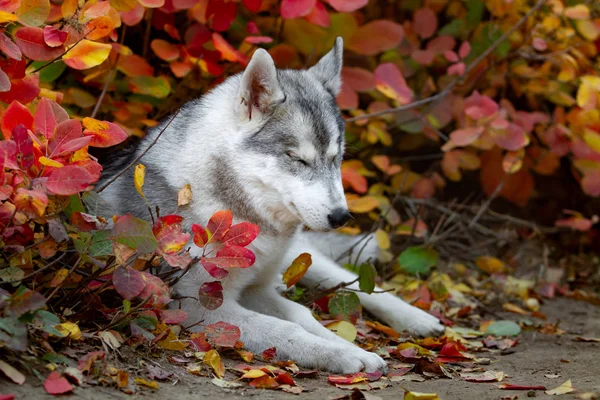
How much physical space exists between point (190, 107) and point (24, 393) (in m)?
1.77

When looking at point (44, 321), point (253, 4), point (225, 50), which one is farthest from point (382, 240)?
point (44, 321)

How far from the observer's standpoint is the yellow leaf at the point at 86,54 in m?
3.04

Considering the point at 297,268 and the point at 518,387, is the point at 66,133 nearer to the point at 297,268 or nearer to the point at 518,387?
the point at 297,268

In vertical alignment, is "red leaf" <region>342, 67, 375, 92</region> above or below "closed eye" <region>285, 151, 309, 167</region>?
below

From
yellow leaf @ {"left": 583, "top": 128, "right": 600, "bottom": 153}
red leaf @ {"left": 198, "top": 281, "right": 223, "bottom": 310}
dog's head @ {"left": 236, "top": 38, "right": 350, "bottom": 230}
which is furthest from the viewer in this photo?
yellow leaf @ {"left": 583, "top": 128, "right": 600, "bottom": 153}

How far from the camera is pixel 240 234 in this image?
290 cm

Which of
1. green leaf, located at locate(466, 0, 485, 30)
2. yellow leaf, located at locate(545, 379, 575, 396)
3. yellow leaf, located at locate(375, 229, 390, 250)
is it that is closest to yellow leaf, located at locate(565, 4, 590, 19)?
green leaf, located at locate(466, 0, 485, 30)

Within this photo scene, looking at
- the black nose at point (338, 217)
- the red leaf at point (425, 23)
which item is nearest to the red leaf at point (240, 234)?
the black nose at point (338, 217)

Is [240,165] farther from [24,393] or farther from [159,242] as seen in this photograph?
[24,393]

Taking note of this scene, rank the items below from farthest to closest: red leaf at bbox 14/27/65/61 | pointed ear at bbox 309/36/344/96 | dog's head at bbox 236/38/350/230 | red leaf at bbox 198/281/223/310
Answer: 1. pointed ear at bbox 309/36/344/96
2. dog's head at bbox 236/38/350/230
3. red leaf at bbox 198/281/223/310
4. red leaf at bbox 14/27/65/61

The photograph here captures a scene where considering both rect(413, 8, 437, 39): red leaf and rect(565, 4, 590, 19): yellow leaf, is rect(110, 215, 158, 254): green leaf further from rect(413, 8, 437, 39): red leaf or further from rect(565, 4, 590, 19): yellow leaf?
rect(565, 4, 590, 19): yellow leaf

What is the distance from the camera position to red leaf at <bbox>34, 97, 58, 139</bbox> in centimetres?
273

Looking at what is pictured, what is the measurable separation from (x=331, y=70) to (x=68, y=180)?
5.57 ft

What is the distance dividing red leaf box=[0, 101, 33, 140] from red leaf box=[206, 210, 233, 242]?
78 cm
